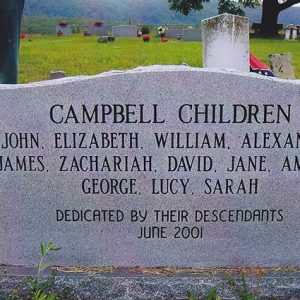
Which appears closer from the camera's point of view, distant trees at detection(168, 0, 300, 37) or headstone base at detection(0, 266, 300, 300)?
headstone base at detection(0, 266, 300, 300)

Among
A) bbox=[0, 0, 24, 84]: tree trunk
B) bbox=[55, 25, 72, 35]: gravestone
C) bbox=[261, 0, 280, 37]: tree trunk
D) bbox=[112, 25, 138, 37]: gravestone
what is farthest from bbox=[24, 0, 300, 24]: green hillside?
bbox=[0, 0, 24, 84]: tree trunk

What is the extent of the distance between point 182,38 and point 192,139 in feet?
93.6

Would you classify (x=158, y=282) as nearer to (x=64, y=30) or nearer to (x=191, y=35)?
(x=191, y=35)

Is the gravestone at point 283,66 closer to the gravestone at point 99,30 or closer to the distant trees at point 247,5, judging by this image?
the distant trees at point 247,5

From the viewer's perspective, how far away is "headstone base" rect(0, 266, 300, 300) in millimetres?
3055

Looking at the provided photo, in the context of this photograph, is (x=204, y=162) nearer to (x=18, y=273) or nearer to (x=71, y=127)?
(x=71, y=127)

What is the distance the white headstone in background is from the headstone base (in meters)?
3.72

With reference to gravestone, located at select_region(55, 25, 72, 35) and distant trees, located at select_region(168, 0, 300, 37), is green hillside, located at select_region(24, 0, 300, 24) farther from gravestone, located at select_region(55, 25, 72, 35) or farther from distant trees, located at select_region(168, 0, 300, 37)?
distant trees, located at select_region(168, 0, 300, 37)

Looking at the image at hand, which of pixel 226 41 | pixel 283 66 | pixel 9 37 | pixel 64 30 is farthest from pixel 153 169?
pixel 64 30

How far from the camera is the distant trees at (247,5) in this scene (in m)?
32.6

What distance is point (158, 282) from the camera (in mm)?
3195

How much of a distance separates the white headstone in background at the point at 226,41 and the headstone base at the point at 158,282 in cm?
372

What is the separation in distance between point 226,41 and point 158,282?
4033 mm

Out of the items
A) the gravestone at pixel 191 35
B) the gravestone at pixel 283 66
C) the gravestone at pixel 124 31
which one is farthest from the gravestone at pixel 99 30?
the gravestone at pixel 283 66
